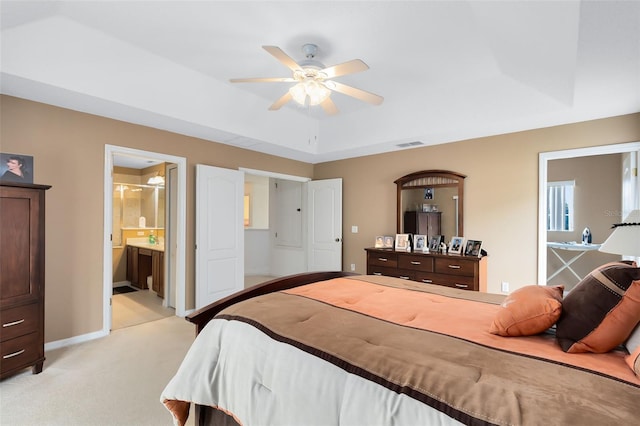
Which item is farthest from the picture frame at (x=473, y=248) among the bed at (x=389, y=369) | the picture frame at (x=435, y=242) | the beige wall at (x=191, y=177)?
the bed at (x=389, y=369)

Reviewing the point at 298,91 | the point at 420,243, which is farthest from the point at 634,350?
the point at 420,243

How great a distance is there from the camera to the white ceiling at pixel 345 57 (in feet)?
7.02

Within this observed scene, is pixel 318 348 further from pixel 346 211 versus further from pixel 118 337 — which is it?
pixel 346 211

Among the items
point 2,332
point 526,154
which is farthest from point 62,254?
point 526,154

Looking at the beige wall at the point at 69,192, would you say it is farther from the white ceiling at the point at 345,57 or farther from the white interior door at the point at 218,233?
the white interior door at the point at 218,233

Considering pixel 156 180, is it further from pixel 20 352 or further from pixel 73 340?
pixel 20 352

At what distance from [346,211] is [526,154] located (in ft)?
9.05

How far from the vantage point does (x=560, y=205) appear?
4973 mm

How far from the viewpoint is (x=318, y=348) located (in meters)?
1.20

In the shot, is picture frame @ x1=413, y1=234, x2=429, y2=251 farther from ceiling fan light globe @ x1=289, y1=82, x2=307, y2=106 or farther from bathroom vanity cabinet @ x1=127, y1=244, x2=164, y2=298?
bathroom vanity cabinet @ x1=127, y1=244, x2=164, y2=298

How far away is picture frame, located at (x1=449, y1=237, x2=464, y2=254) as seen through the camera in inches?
158

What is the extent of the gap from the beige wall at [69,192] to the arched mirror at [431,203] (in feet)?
12.0

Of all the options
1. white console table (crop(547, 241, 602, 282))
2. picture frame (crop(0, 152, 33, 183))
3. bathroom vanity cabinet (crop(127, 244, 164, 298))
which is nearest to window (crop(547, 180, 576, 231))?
white console table (crop(547, 241, 602, 282))

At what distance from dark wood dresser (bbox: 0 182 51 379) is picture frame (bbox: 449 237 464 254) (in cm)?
430
